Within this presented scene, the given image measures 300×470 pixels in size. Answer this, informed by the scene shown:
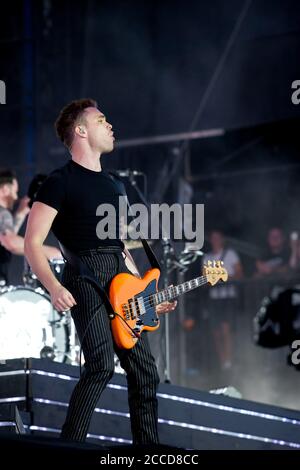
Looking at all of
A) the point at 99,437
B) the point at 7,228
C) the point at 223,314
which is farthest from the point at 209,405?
the point at 223,314

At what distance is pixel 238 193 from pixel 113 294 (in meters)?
9.29

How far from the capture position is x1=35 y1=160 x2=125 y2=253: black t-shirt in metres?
4.75

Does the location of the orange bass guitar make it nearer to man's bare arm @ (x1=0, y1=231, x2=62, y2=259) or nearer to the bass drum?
the bass drum

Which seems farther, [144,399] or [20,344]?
[20,344]

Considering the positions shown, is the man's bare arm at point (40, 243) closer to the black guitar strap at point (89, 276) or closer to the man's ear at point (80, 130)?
the black guitar strap at point (89, 276)

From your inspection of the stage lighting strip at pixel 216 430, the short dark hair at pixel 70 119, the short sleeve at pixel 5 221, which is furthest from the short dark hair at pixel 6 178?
the short dark hair at pixel 70 119

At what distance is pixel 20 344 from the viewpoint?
25.0 ft

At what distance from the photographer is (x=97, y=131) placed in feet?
16.4

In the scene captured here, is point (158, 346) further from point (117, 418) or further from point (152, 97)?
point (152, 97)

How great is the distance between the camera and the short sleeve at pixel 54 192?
4.73 metres

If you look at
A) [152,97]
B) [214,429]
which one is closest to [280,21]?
[152,97]

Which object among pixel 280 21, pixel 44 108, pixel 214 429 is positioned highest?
pixel 280 21

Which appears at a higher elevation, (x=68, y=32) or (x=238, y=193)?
(x=68, y=32)

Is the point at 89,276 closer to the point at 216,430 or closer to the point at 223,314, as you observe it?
the point at 216,430
